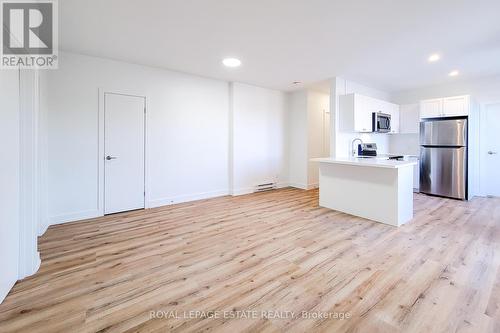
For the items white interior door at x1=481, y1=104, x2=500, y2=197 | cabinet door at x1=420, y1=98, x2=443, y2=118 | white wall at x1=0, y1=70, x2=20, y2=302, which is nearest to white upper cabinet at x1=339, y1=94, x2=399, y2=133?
cabinet door at x1=420, y1=98, x2=443, y2=118

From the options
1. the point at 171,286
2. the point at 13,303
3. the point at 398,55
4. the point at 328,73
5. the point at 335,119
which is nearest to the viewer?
the point at 13,303

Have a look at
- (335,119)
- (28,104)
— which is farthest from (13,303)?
(335,119)

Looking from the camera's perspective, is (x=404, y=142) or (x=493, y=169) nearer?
(x=493, y=169)

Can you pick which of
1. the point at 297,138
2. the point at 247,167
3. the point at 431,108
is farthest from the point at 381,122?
the point at 247,167

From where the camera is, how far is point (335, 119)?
4.84 m

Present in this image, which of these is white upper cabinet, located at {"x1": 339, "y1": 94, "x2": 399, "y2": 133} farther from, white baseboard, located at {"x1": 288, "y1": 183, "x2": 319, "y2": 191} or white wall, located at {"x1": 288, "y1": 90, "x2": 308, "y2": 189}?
white baseboard, located at {"x1": 288, "y1": 183, "x2": 319, "y2": 191}

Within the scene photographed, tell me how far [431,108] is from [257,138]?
13.1 feet

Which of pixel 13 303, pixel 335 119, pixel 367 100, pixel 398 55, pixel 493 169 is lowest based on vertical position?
pixel 13 303

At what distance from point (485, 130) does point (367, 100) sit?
2761 mm

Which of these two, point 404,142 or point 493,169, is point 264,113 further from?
point 493,169

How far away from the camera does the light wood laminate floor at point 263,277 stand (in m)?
1.59

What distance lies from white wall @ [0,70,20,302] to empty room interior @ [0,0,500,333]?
2cm

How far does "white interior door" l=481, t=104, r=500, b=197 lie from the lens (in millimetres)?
4992

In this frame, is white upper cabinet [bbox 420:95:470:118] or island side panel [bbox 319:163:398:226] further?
white upper cabinet [bbox 420:95:470:118]
